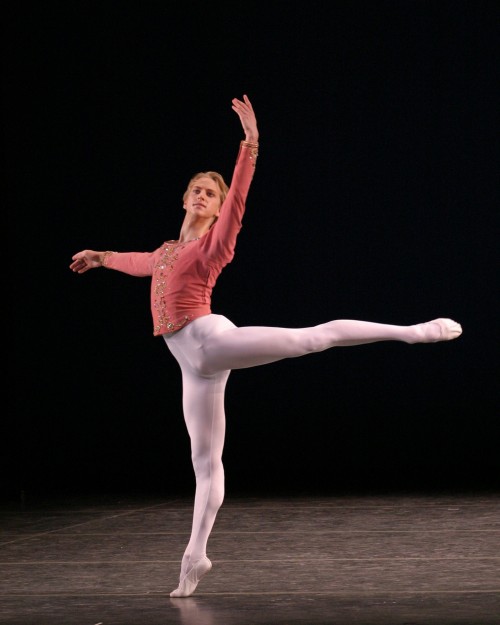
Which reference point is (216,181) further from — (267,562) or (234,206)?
(267,562)

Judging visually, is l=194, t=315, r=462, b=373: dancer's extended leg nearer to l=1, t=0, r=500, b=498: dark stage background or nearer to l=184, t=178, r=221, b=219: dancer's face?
l=184, t=178, r=221, b=219: dancer's face

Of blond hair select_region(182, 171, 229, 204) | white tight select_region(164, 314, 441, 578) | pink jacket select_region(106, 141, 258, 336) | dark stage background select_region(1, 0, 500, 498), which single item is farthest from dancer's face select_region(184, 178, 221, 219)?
dark stage background select_region(1, 0, 500, 498)

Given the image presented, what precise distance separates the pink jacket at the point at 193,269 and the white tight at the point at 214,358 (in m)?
0.05

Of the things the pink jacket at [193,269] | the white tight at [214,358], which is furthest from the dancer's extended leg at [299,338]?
the pink jacket at [193,269]

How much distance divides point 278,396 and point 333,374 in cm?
35

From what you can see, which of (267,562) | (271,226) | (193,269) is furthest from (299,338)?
(271,226)

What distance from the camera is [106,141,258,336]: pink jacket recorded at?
3068 millimetres

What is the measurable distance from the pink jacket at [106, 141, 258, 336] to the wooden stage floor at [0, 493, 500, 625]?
0.81 meters

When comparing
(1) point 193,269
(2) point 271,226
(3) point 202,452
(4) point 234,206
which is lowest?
(3) point 202,452

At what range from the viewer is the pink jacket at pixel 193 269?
3.07 metres

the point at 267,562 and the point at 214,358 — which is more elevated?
the point at 214,358

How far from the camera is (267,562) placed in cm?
366

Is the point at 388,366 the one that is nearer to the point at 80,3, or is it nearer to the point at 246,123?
the point at 80,3

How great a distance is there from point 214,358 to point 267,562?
3.19ft
